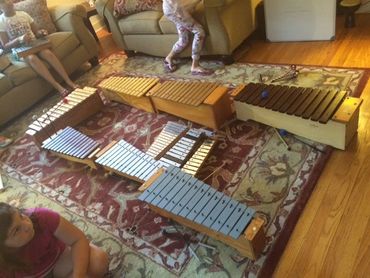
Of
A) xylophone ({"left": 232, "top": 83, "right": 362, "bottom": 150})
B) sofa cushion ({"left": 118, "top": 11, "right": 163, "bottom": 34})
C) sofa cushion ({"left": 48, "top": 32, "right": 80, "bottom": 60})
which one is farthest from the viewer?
sofa cushion ({"left": 48, "top": 32, "right": 80, "bottom": 60})

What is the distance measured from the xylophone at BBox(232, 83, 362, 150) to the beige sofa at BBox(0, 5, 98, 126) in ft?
6.83

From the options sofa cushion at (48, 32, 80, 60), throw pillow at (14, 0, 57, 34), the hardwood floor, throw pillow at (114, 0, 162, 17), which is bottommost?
the hardwood floor

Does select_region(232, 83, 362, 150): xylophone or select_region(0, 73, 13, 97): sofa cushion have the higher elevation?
select_region(0, 73, 13, 97): sofa cushion

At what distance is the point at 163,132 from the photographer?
2.45 m

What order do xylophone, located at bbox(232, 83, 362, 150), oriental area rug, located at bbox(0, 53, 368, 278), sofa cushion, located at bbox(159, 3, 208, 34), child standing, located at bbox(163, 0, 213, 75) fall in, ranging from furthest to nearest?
sofa cushion, located at bbox(159, 3, 208, 34) → child standing, located at bbox(163, 0, 213, 75) → xylophone, located at bbox(232, 83, 362, 150) → oriental area rug, located at bbox(0, 53, 368, 278)

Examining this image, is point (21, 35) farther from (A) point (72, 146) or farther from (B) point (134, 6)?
(A) point (72, 146)

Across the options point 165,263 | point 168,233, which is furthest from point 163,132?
point 165,263

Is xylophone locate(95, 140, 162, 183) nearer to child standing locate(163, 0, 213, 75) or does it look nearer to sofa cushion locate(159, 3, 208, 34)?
child standing locate(163, 0, 213, 75)

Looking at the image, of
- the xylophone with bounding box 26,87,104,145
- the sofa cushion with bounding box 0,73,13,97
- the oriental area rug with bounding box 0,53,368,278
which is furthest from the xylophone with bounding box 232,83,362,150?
the sofa cushion with bounding box 0,73,13,97

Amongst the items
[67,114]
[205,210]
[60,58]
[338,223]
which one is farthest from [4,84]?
[338,223]

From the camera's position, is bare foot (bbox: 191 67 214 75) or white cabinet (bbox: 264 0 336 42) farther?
bare foot (bbox: 191 67 214 75)

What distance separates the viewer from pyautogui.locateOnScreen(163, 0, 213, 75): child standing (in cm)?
284

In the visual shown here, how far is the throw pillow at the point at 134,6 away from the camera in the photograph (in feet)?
11.1

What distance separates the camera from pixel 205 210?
1629 mm
